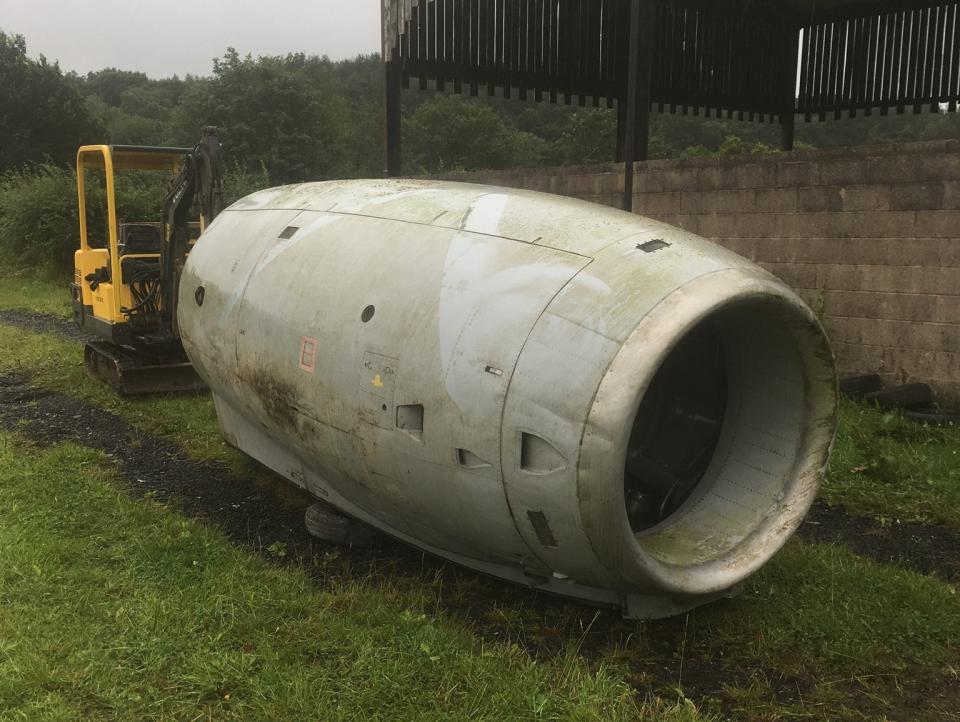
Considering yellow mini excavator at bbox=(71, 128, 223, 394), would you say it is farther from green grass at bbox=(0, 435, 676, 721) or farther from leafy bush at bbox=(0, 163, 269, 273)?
leafy bush at bbox=(0, 163, 269, 273)

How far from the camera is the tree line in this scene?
35188mm

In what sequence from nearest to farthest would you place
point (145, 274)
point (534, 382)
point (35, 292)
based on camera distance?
point (534, 382), point (145, 274), point (35, 292)

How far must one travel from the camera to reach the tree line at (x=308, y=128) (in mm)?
35188

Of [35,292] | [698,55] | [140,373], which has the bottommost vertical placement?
[35,292]

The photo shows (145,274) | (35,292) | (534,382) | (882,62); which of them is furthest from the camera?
(35,292)

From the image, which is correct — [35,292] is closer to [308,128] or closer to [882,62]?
[882,62]

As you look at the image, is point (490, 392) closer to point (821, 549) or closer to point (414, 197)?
point (414, 197)

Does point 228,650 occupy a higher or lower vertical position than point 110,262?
lower

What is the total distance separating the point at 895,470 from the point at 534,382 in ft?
13.0

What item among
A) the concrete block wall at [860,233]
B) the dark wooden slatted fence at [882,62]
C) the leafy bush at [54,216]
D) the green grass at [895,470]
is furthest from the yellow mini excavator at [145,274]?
the dark wooden slatted fence at [882,62]

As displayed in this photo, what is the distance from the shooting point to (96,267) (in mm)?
9750

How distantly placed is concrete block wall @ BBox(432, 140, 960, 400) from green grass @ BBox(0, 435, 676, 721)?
18.0 ft

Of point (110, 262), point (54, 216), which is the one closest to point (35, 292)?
point (54, 216)

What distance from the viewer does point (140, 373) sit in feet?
27.3
